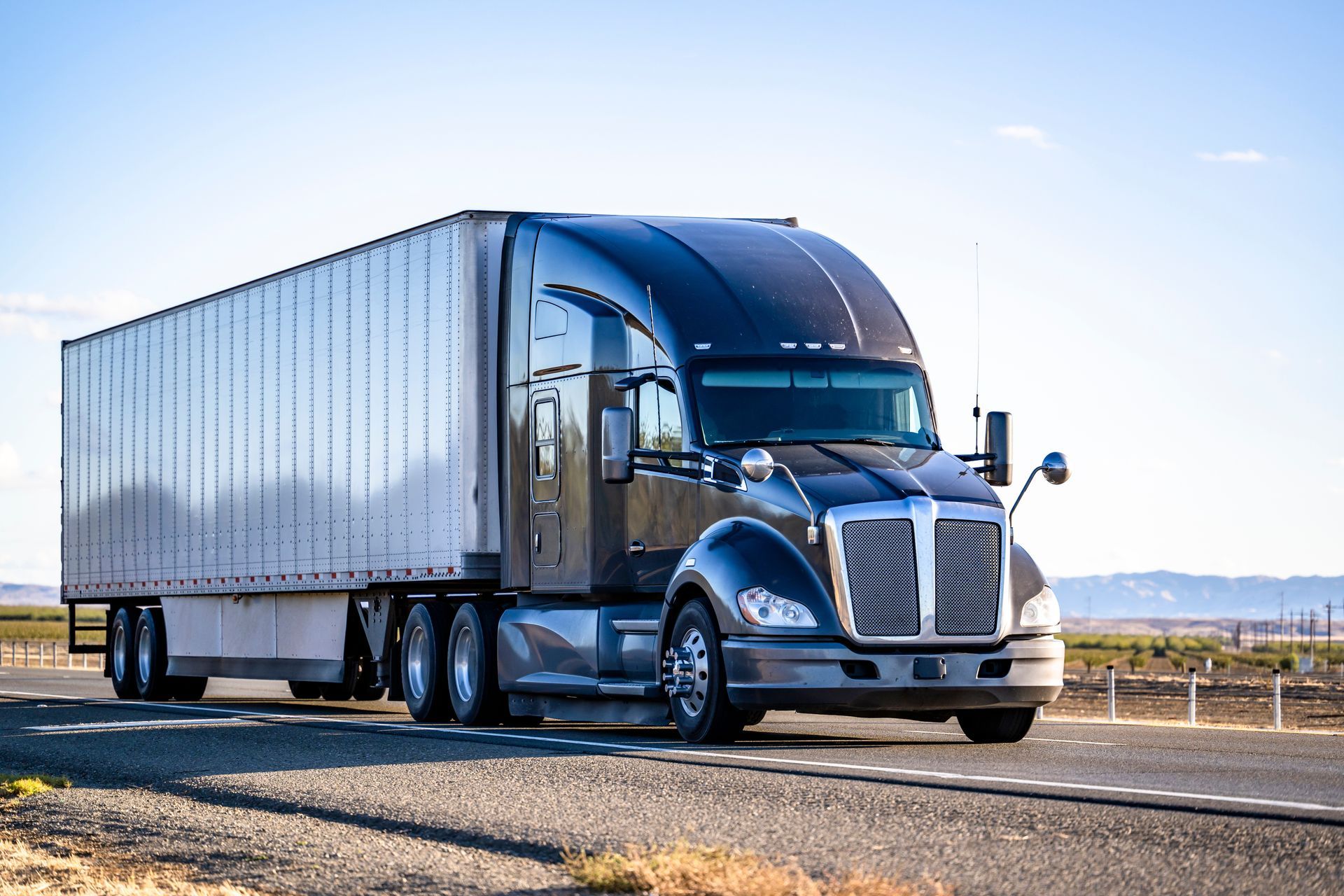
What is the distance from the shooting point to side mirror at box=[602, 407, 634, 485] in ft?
48.5

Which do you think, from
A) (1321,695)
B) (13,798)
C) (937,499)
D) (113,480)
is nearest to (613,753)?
(937,499)

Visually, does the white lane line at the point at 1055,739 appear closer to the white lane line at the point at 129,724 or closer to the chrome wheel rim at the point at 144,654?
the white lane line at the point at 129,724

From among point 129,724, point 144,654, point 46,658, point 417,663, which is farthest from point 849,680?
point 46,658

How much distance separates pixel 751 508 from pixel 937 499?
139 centimetres

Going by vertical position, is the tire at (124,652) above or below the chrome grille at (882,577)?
below

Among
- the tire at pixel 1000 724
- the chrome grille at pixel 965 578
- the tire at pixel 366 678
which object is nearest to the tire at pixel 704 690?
the chrome grille at pixel 965 578

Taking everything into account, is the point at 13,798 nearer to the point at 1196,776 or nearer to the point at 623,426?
the point at 623,426

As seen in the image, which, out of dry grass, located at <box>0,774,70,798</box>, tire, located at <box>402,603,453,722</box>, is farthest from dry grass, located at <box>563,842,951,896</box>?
tire, located at <box>402,603,453,722</box>

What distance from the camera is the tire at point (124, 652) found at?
85.1 feet

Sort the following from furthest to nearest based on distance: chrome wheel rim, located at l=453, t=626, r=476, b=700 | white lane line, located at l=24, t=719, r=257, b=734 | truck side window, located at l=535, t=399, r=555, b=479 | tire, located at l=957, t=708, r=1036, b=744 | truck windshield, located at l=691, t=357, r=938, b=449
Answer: chrome wheel rim, located at l=453, t=626, r=476, b=700 → white lane line, located at l=24, t=719, r=257, b=734 → truck side window, located at l=535, t=399, r=555, b=479 → truck windshield, located at l=691, t=357, r=938, b=449 → tire, located at l=957, t=708, r=1036, b=744

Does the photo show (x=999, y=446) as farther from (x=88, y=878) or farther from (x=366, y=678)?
(x=88, y=878)

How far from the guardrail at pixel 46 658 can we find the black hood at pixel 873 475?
3818cm

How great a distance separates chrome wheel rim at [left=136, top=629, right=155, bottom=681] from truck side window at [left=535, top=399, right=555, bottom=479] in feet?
34.6

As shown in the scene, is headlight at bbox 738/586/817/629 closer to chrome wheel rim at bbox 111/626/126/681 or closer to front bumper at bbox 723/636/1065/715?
front bumper at bbox 723/636/1065/715
